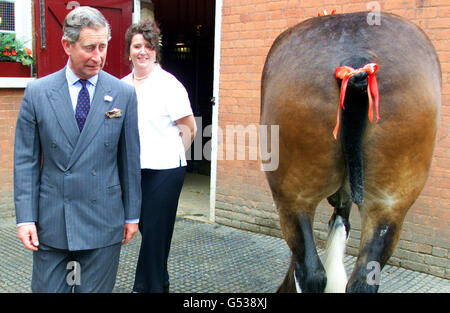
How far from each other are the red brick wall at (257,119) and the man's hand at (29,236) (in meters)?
3.19

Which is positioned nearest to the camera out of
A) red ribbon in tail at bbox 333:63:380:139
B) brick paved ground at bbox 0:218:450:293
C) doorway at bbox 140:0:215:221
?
red ribbon in tail at bbox 333:63:380:139

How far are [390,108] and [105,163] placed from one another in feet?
4.63

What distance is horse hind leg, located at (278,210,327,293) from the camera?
8.14ft

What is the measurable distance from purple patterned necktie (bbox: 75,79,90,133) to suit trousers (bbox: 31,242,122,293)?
25.1 inches

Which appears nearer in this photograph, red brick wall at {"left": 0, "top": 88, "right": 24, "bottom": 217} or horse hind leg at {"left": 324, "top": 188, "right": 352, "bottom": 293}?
horse hind leg at {"left": 324, "top": 188, "right": 352, "bottom": 293}

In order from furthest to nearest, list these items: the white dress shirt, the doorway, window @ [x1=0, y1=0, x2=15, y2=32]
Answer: the doorway < window @ [x1=0, y1=0, x2=15, y2=32] < the white dress shirt

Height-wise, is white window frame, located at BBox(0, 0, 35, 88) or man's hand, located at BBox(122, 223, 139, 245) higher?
white window frame, located at BBox(0, 0, 35, 88)

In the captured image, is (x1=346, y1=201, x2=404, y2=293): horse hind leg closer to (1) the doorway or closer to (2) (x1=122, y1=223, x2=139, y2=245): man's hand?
(2) (x1=122, y1=223, x2=139, y2=245): man's hand

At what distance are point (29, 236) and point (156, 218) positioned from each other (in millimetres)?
1183

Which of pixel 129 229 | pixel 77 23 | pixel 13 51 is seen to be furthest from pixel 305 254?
pixel 13 51

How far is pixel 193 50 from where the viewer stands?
8.95 m

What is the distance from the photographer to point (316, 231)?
497 cm

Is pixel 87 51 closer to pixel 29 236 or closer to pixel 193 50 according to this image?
pixel 29 236

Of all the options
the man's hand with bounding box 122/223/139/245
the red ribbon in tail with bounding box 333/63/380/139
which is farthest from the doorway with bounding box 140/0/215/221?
the red ribbon in tail with bounding box 333/63/380/139
